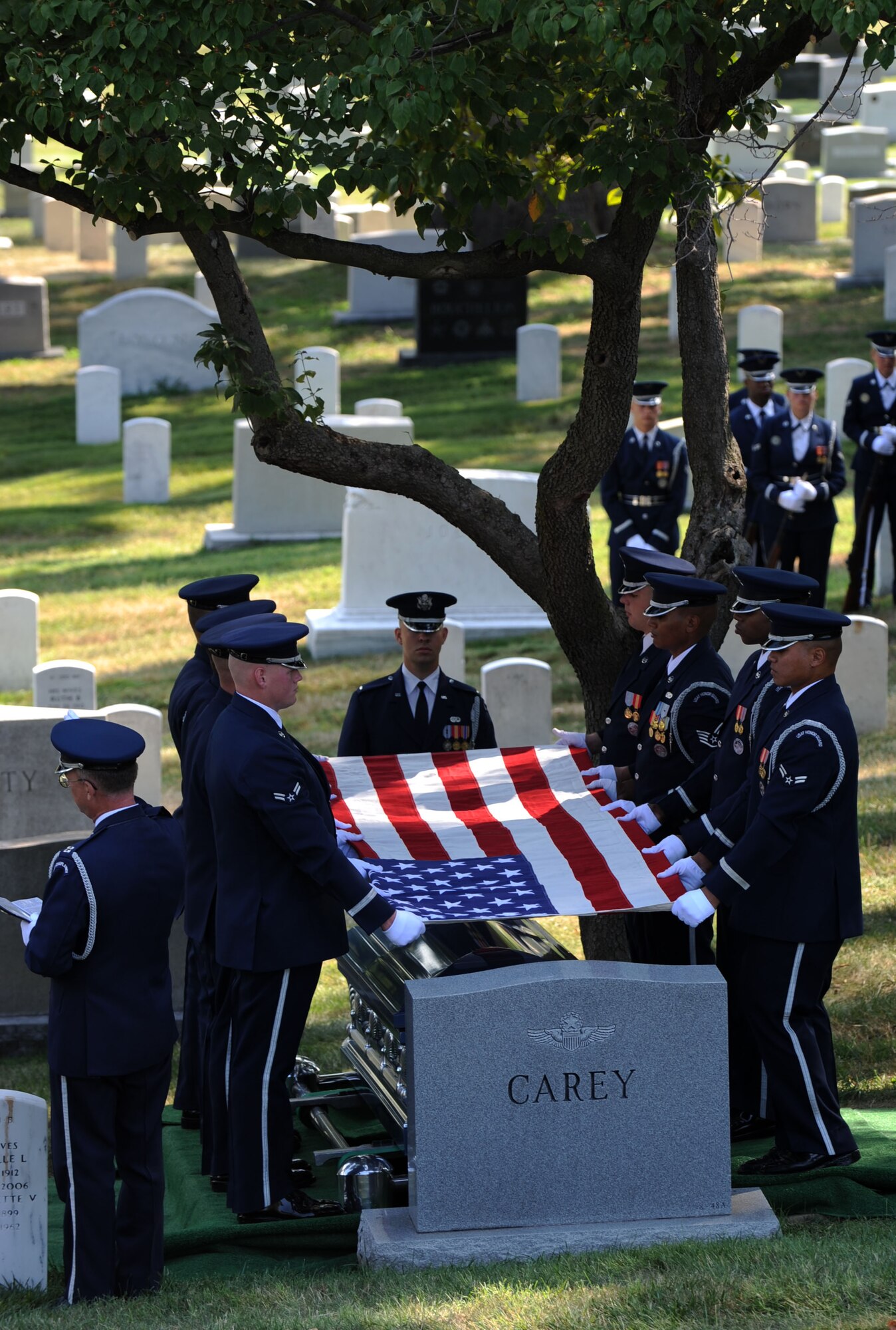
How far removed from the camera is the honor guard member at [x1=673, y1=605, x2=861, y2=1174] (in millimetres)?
4895

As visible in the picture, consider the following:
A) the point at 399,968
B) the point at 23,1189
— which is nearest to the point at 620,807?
the point at 399,968

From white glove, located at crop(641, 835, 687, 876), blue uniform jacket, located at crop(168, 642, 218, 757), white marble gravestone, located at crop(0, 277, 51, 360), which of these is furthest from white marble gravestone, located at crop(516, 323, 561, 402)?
white glove, located at crop(641, 835, 687, 876)

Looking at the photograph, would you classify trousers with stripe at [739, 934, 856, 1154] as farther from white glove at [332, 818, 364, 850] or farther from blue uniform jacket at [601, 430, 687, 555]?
blue uniform jacket at [601, 430, 687, 555]

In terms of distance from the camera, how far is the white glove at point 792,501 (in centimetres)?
1089

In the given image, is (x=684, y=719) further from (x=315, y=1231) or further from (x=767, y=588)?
(x=315, y=1231)

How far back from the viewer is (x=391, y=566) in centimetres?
1195

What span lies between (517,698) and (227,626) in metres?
4.08

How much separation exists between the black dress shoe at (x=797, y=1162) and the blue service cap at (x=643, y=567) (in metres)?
1.91

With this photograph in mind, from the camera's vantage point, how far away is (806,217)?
81.7 feet

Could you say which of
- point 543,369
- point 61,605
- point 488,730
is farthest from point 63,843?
point 543,369

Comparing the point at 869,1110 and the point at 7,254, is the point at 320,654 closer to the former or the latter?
the point at 869,1110

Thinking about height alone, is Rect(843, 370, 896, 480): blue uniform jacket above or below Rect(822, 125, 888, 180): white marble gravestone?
below

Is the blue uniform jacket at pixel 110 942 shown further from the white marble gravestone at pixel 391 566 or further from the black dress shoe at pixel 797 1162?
the white marble gravestone at pixel 391 566

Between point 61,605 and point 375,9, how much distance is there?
8430 millimetres
